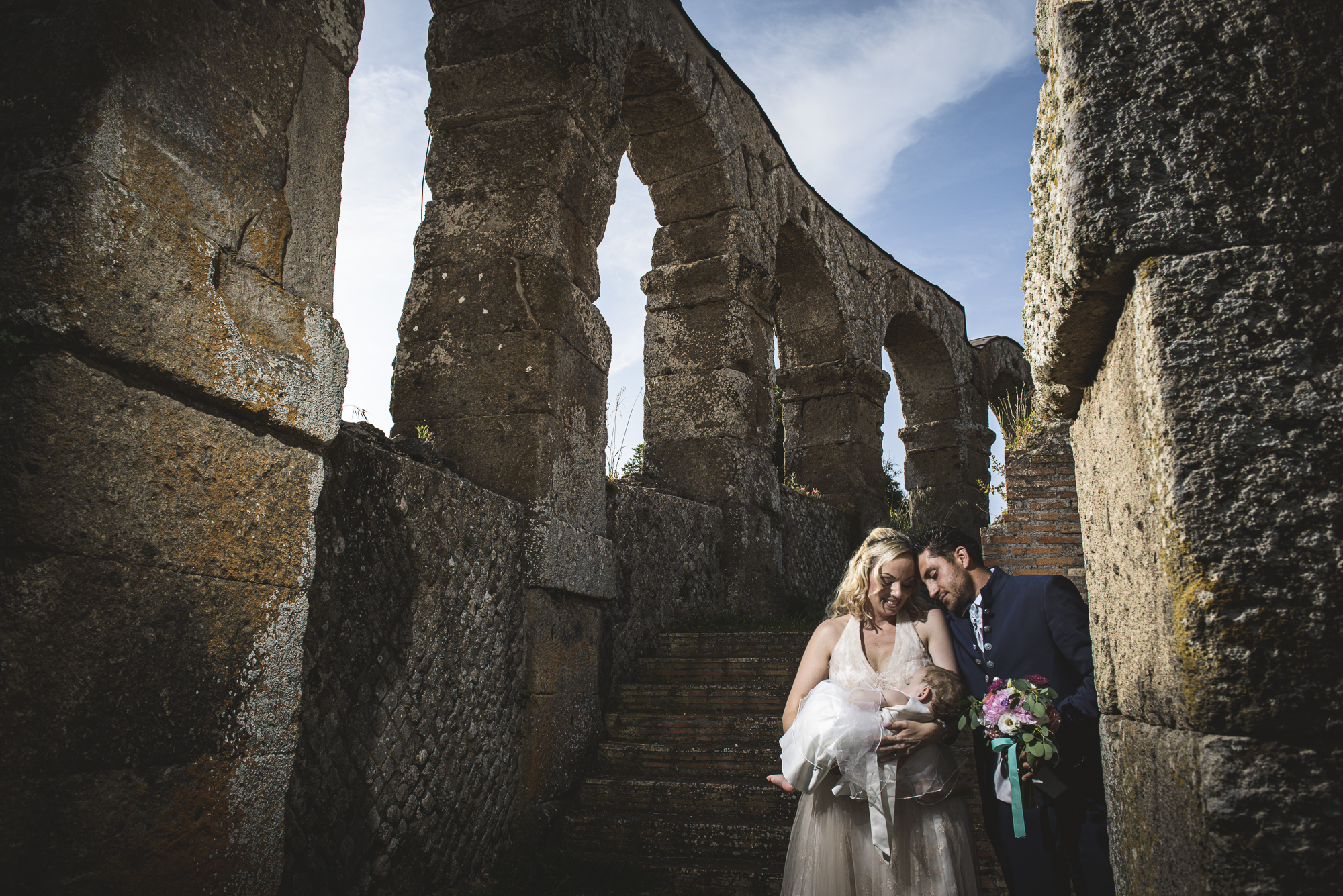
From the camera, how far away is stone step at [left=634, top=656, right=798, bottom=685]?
5.23 m

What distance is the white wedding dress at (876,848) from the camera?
8.32 ft

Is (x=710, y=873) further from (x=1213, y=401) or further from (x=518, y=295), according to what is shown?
(x=1213, y=401)

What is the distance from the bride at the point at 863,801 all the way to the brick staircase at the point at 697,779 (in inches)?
47.0

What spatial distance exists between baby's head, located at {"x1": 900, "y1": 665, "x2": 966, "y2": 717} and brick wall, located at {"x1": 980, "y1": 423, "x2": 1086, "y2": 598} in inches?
119

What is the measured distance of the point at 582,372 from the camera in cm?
500

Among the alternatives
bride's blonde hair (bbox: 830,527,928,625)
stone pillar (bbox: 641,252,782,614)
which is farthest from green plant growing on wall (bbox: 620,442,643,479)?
bride's blonde hair (bbox: 830,527,928,625)

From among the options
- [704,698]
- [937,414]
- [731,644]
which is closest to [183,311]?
[704,698]

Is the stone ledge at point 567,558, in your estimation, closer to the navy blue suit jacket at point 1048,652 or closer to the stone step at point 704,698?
the stone step at point 704,698

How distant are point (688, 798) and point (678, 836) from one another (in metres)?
0.24

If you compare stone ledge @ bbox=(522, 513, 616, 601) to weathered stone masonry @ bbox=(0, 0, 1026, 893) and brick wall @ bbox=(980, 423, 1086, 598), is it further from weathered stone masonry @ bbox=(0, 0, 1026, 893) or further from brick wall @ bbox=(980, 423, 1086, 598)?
brick wall @ bbox=(980, 423, 1086, 598)

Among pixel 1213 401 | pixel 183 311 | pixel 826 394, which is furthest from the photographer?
pixel 826 394

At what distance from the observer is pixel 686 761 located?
4.55 m

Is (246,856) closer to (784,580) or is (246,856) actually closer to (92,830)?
(92,830)

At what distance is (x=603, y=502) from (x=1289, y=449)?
14.2 feet
